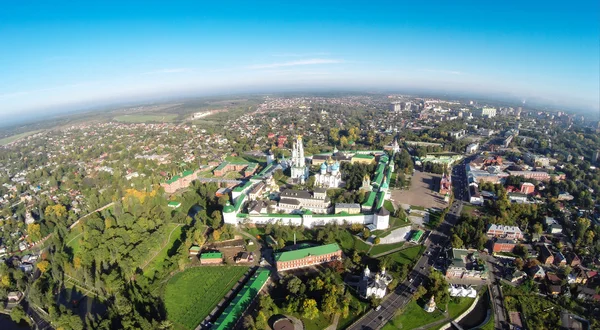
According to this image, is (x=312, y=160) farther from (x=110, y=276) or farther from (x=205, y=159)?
(x=110, y=276)

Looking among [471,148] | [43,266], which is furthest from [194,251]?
[471,148]

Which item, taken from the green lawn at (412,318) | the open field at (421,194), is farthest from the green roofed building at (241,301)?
the open field at (421,194)

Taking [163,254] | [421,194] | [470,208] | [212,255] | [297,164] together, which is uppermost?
[297,164]

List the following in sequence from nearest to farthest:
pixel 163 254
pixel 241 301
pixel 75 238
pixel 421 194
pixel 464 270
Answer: pixel 241 301
pixel 464 270
pixel 163 254
pixel 75 238
pixel 421 194

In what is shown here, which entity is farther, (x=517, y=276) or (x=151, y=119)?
(x=151, y=119)

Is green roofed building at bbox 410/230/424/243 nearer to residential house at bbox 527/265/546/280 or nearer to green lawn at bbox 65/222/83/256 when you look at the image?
residential house at bbox 527/265/546/280

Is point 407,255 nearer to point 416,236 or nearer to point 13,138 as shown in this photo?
point 416,236

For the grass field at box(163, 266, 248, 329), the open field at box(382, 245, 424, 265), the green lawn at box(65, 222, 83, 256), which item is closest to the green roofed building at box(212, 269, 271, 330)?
the grass field at box(163, 266, 248, 329)
